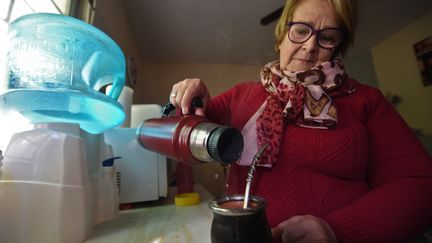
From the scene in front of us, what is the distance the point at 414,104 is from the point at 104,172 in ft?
8.07

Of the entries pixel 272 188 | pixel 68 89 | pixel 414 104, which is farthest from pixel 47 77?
pixel 414 104

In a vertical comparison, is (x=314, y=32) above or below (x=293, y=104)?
above

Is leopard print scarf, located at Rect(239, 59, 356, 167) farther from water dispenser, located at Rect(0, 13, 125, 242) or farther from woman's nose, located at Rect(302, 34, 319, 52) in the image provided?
water dispenser, located at Rect(0, 13, 125, 242)

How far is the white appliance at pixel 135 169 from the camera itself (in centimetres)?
76

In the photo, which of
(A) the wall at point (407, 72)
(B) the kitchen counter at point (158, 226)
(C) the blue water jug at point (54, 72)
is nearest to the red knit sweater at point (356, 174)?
(B) the kitchen counter at point (158, 226)

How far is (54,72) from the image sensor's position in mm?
555

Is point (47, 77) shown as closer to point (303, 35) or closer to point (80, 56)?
point (80, 56)

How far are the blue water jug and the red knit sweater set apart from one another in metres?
0.44

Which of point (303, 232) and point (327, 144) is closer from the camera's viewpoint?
point (303, 232)

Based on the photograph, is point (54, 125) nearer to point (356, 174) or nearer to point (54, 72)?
point (54, 72)

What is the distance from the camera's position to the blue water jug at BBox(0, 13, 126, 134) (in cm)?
51

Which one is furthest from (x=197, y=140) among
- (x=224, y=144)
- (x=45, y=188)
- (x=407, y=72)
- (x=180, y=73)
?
(x=407, y=72)

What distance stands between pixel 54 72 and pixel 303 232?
0.64 metres

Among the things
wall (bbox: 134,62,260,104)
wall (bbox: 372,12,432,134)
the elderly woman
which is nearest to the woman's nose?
the elderly woman
